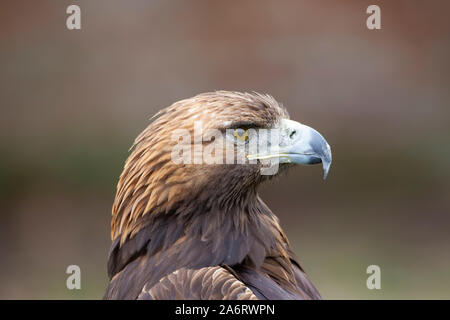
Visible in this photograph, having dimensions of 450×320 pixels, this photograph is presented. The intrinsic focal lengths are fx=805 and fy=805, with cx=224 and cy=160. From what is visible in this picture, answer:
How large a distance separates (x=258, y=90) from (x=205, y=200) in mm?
4343

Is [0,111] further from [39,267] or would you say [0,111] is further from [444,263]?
[444,263]

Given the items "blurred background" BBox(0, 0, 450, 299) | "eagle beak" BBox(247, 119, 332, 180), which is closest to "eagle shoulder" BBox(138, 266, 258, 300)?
"eagle beak" BBox(247, 119, 332, 180)

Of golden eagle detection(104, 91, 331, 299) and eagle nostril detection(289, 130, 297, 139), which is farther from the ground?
eagle nostril detection(289, 130, 297, 139)

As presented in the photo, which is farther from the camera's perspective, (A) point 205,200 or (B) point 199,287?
(A) point 205,200

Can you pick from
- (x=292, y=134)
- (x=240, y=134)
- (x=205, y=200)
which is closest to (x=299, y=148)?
(x=292, y=134)

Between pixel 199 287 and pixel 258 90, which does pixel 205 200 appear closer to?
pixel 199 287

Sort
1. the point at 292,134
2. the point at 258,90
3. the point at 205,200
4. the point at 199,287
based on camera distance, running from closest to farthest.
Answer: the point at 199,287 → the point at 205,200 → the point at 292,134 → the point at 258,90

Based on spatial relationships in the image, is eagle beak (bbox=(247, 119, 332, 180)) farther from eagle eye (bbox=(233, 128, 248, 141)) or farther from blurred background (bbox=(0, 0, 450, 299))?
blurred background (bbox=(0, 0, 450, 299))

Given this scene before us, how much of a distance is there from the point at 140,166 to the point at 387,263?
4.93m

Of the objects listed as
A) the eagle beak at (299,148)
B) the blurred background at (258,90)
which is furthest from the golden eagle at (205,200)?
the blurred background at (258,90)

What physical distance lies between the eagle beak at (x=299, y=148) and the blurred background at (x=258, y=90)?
4117 millimetres

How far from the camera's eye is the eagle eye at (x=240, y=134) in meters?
3.50

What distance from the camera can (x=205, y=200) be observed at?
136 inches

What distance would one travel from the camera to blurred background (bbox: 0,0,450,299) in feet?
25.5
